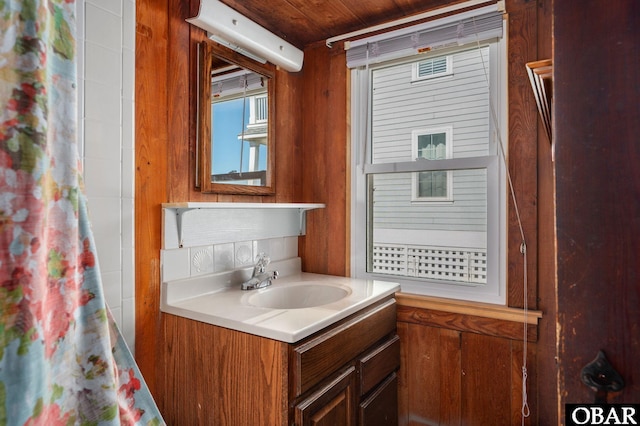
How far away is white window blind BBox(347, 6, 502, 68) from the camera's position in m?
1.66

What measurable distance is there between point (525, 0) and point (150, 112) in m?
1.63

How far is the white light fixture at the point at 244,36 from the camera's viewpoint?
156 cm

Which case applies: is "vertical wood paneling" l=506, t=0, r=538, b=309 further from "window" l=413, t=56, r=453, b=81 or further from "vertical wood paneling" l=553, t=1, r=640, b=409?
"vertical wood paneling" l=553, t=1, r=640, b=409

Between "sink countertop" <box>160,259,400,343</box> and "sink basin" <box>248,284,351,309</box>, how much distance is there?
0.07ft

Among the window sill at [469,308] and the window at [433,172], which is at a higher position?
the window at [433,172]

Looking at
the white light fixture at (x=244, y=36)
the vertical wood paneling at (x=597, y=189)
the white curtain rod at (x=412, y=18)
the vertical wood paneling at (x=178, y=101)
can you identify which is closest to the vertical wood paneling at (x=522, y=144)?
the white curtain rod at (x=412, y=18)

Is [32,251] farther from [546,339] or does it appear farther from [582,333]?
[546,339]

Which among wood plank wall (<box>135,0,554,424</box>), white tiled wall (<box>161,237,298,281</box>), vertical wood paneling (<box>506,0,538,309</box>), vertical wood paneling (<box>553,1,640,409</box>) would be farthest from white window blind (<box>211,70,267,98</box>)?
vertical wood paneling (<box>553,1,640,409</box>)

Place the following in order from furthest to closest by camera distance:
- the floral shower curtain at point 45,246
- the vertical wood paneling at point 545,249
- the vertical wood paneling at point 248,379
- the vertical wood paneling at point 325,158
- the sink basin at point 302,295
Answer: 1. the vertical wood paneling at point 325,158
2. the sink basin at point 302,295
3. the vertical wood paneling at point 545,249
4. the vertical wood paneling at point 248,379
5. the floral shower curtain at point 45,246

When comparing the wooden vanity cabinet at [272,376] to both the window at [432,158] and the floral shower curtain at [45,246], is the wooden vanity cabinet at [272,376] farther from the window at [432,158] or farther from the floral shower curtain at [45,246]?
the window at [432,158]

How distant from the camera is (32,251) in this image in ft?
2.23

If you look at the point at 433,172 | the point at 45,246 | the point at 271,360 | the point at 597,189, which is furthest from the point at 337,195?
the point at 597,189

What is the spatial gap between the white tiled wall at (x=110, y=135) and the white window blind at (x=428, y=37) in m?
1.10

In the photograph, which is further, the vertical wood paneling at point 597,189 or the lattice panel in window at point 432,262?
the lattice panel in window at point 432,262
